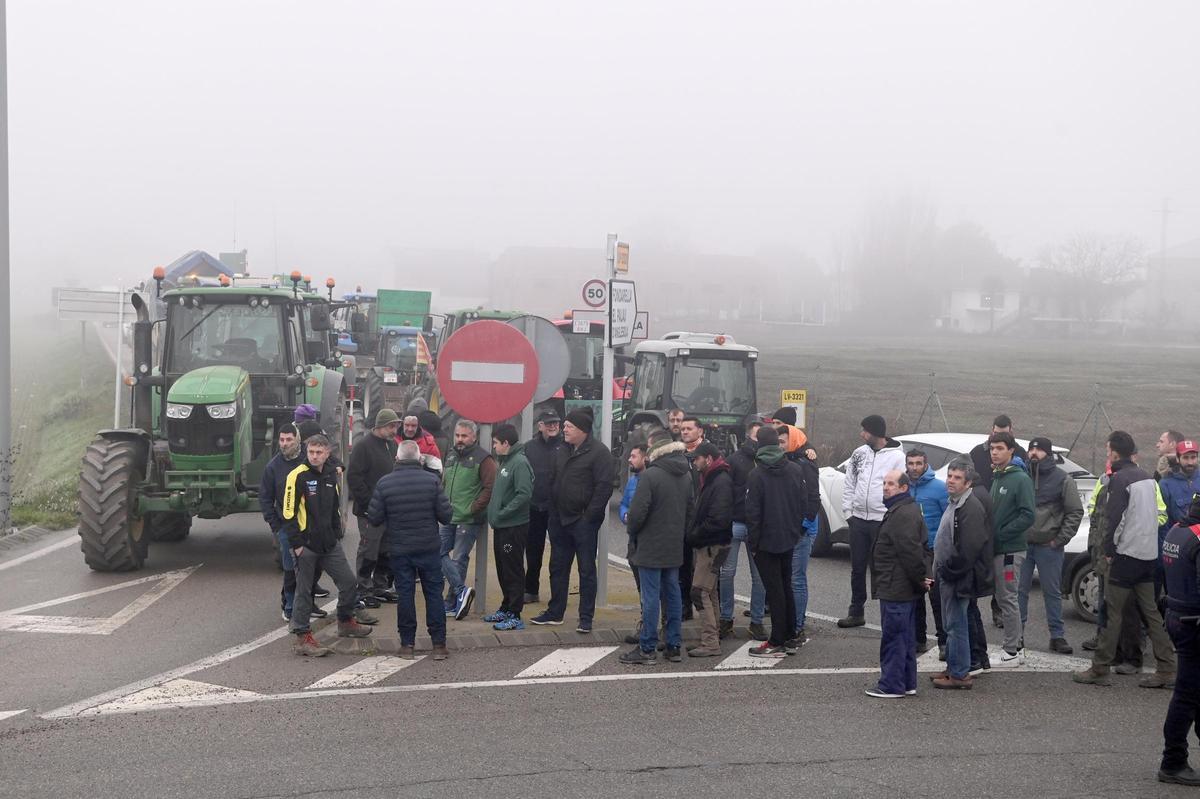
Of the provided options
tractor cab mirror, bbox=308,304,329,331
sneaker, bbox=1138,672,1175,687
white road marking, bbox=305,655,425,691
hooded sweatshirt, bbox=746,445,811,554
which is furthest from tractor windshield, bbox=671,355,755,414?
sneaker, bbox=1138,672,1175,687

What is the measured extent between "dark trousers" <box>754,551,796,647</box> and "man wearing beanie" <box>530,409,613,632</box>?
1.36 metres

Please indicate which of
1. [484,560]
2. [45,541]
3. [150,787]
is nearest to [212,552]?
[45,541]

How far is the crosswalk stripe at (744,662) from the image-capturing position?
31.1ft

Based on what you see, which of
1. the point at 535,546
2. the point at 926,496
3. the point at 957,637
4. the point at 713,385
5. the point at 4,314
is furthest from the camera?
the point at 713,385

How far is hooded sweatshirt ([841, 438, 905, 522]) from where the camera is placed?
1098cm

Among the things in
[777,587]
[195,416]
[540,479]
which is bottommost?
[777,587]

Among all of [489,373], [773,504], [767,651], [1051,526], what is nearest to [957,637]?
[767,651]

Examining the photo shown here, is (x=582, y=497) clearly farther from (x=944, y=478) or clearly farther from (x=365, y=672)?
(x=944, y=478)

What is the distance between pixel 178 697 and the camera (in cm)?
828

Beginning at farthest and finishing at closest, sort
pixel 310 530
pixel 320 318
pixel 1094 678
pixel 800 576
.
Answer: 1. pixel 320 318
2. pixel 800 576
3. pixel 310 530
4. pixel 1094 678

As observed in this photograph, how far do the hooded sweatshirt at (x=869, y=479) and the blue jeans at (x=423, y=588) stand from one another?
387 cm

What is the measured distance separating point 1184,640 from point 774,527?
3.52 meters

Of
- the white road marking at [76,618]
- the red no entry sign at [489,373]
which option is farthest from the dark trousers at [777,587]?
the white road marking at [76,618]

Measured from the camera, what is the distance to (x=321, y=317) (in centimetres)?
1392
